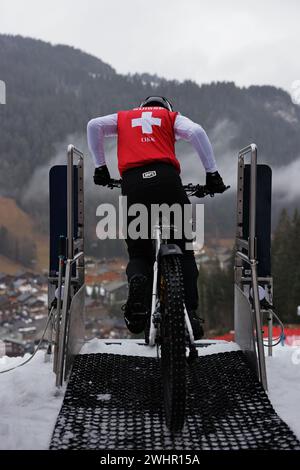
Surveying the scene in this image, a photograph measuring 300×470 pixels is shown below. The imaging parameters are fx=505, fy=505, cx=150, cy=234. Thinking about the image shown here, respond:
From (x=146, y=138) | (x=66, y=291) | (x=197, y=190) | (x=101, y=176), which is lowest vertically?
(x=66, y=291)

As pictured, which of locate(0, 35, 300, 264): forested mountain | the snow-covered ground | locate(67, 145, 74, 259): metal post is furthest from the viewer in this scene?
locate(0, 35, 300, 264): forested mountain

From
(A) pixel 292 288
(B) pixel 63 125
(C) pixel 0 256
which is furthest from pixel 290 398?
(B) pixel 63 125

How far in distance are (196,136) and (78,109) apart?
135673 millimetres

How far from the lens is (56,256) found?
4.48 m

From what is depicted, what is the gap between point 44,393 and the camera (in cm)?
333

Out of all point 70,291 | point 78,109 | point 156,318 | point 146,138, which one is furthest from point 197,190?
point 78,109

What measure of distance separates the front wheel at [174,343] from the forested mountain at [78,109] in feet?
315

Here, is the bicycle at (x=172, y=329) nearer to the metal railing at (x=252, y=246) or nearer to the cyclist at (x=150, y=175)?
the cyclist at (x=150, y=175)

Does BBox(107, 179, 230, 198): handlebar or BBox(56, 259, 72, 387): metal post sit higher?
BBox(107, 179, 230, 198): handlebar

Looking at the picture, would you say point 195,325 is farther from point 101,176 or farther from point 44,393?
point 101,176

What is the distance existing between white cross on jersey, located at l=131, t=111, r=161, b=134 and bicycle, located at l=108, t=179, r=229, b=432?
0.80m

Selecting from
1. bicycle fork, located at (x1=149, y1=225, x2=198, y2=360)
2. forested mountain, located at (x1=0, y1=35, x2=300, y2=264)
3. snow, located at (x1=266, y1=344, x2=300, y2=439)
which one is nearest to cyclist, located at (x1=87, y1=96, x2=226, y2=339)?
bicycle fork, located at (x1=149, y1=225, x2=198, y2=360)

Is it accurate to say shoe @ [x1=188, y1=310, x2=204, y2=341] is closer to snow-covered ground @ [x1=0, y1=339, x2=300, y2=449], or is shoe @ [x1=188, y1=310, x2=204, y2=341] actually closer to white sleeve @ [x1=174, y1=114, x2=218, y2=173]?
snow-covered ground @ [x1=0, y1=339, x2=300, y2=449]

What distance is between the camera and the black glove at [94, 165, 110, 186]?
3.75 metres
